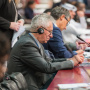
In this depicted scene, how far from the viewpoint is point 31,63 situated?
2.31 metres

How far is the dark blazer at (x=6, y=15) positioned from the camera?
2.71m

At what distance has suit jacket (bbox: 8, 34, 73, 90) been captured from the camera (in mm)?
2295

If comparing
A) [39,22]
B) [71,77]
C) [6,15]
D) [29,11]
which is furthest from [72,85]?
[29,11]

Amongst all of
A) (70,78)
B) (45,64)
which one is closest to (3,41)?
(70,78)

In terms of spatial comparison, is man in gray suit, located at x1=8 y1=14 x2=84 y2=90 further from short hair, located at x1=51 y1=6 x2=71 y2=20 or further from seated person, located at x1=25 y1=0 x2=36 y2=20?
seated person, located at x1=25 y1=0 x2=36 y2=20

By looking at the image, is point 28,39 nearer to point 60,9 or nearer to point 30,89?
point 30,89

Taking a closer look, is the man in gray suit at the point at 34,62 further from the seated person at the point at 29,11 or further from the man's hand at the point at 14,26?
the seated person at the point at 29,11

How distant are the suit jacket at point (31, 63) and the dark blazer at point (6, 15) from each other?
1.29 feet

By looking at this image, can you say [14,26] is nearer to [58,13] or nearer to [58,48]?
[58,48]

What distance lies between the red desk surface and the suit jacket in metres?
0.09

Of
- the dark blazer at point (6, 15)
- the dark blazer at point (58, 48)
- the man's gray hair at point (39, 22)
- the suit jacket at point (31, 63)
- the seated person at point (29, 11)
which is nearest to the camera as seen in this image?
the suit jacket at point (31, 63)

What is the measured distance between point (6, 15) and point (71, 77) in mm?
1087

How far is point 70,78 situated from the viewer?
203 centimetres

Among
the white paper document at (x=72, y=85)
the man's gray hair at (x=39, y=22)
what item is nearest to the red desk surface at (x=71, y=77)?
the white paper document at (x=72, y=85)
